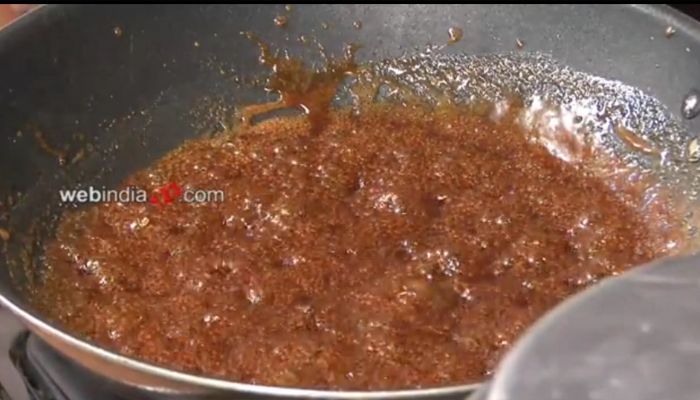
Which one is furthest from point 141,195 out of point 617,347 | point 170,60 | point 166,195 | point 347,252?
point 617,347

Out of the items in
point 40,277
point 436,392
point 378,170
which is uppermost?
point 436,392

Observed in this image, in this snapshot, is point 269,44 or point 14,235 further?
point 269,44

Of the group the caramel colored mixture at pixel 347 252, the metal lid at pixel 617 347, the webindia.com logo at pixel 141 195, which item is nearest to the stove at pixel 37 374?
the caramel colored mixture at pixel 347 252

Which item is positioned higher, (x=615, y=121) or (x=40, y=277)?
(x=615, y=121)

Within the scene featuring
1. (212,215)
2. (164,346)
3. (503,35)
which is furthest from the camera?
(503,35)

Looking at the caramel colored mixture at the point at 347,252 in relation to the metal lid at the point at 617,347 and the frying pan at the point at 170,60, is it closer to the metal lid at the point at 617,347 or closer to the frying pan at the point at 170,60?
the frying pan at the point at 170,60

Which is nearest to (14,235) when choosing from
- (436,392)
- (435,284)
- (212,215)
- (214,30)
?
(212,215)

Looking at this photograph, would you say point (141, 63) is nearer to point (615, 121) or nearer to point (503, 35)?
point (503, 35)

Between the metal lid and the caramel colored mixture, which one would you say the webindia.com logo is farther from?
the metal lid
